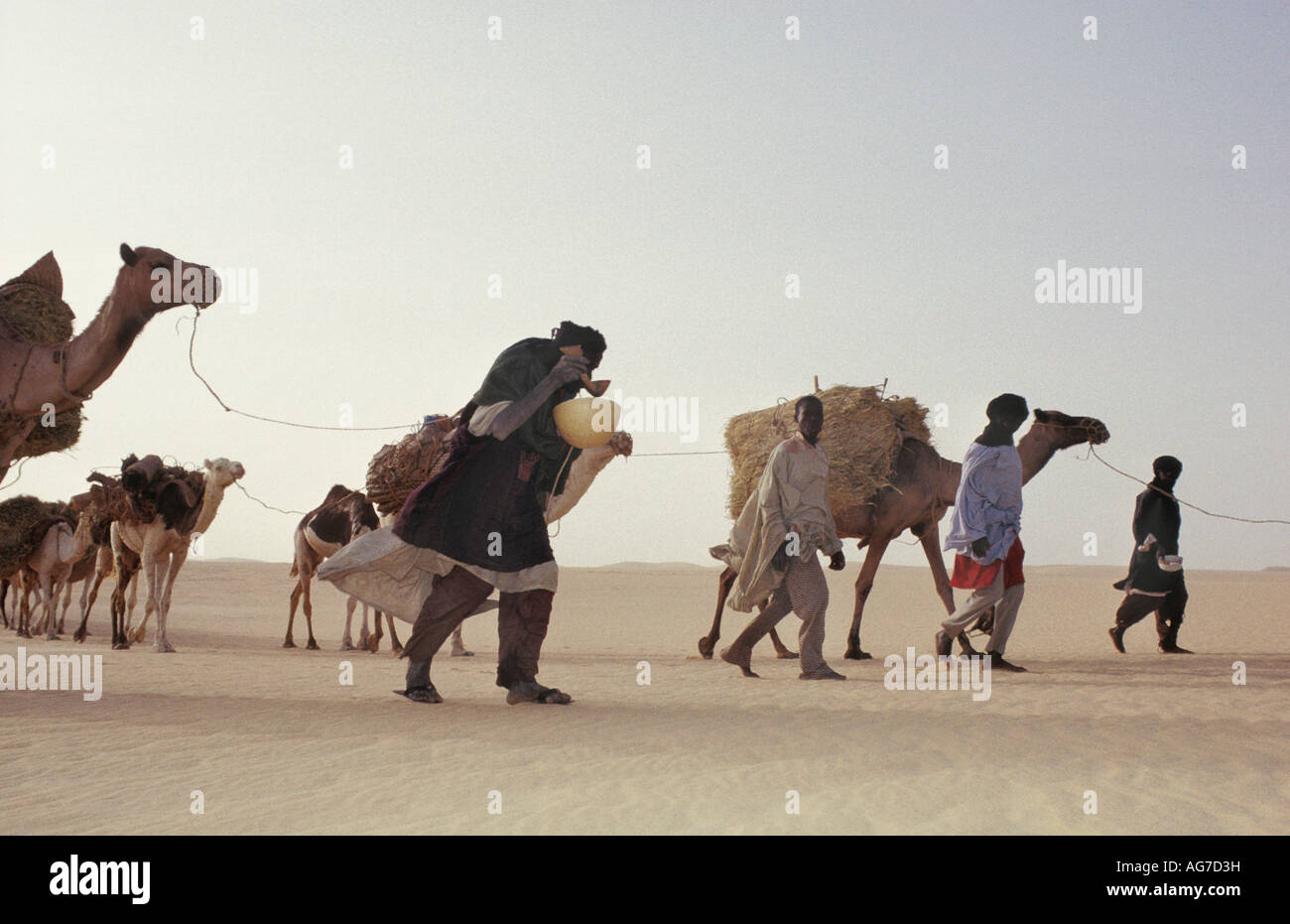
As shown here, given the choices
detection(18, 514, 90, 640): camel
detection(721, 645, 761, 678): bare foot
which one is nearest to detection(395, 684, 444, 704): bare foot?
detection(721, 645, 761, 678): bare foot

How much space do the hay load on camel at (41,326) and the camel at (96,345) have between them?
334 mm

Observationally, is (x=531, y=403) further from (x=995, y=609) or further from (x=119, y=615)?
(x=119, y=615)

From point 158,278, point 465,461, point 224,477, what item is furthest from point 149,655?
point 465,461

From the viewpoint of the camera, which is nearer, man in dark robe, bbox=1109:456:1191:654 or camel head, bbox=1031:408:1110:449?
camel head, bbox=1031:408:1110:449

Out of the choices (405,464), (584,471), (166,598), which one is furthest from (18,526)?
(584,471)

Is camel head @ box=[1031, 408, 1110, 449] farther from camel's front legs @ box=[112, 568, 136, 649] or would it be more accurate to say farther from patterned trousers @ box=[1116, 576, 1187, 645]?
camel's front legs @ box=[112, 568, 136, 649]

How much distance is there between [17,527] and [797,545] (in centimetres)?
1501

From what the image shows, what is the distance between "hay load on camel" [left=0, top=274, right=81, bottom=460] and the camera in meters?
10.6

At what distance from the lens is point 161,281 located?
956 centimetres

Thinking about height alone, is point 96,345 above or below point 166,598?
above

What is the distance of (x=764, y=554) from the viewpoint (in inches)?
419

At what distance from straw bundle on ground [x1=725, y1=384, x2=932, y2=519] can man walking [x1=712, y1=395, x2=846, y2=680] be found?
10.2 ft

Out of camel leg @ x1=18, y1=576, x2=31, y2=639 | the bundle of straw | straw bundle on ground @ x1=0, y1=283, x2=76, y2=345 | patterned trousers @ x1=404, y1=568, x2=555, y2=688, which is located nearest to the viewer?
patterned trousers @ x1=404, y1=568, x2=555, y2=688

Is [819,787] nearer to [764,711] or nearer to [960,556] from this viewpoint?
[764,711]
